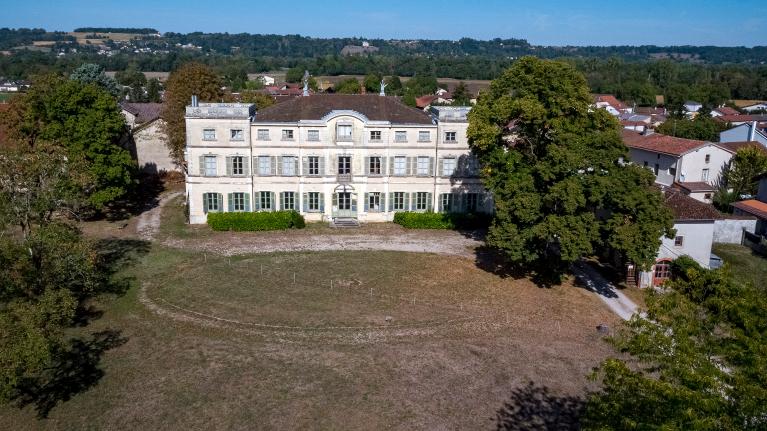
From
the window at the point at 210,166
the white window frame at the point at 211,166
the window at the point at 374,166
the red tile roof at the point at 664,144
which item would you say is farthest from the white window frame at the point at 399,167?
the red tile roof at the point at 664,144

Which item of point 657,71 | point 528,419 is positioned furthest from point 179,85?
point 657,71

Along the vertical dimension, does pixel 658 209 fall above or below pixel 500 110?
below

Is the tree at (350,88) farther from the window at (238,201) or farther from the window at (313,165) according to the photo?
the window at (238,201)

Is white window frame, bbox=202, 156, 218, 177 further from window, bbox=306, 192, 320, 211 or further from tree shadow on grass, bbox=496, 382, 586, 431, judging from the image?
tree shadow on grass, bbox=496, 382, 586, 431

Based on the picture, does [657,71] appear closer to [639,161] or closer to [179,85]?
[639,161]

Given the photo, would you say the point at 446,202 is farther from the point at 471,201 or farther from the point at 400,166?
the point at 400,166

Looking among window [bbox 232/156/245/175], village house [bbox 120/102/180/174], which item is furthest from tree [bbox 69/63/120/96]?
window [bbox 232/156/245/175]
